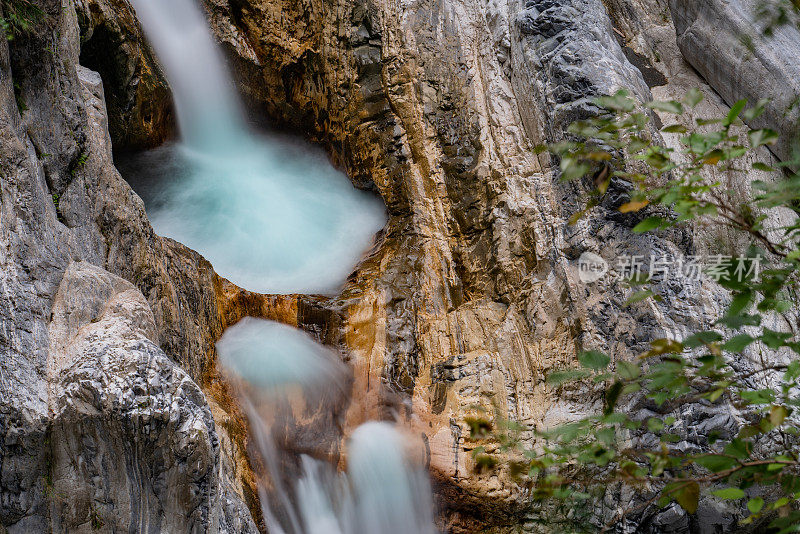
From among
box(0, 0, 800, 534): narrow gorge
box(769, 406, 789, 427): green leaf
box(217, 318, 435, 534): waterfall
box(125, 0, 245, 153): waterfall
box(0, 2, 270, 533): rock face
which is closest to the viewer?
box(769, 406, 789, 427): green leaf

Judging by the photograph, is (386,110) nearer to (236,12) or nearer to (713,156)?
(236,12)

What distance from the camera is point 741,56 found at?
7.28 m

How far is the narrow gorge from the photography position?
147 inches

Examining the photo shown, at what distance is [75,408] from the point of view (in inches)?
137

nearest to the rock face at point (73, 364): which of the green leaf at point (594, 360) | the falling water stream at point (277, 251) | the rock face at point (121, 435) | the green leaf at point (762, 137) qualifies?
the rock face at point (121, 435)

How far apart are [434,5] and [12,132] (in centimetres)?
490

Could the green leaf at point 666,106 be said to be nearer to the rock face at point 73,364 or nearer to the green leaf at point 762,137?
the green leaf at point 762,137

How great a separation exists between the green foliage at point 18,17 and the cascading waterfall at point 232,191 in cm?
326

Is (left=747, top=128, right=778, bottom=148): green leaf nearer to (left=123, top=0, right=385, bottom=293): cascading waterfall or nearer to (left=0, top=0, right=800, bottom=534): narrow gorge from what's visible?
(left=0, top=0, right=800, bottom=534): narrow gorge

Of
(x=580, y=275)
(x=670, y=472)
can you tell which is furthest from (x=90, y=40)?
(x=670, y=472)

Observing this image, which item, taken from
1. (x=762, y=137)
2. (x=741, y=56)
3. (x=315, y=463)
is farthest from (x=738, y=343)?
(x=741, y=56)

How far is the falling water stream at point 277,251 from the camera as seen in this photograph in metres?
5.70

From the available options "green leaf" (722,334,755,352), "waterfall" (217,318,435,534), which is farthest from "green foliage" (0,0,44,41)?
"green leaf" (722,334,755,352)

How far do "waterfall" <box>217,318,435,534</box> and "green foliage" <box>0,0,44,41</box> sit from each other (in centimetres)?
299
